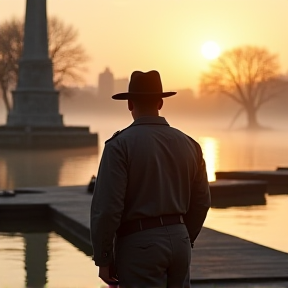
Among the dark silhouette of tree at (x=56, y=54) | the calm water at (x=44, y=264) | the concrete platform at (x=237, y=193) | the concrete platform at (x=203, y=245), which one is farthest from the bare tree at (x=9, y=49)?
the calm water at (x=44, y=264)

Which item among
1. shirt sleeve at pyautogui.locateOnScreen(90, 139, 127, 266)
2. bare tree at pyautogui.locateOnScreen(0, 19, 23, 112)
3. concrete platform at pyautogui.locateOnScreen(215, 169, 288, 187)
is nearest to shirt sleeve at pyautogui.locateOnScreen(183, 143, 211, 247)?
shirt sleeve at pyautogui.locateOnScreen(90, 139, 127, 266)

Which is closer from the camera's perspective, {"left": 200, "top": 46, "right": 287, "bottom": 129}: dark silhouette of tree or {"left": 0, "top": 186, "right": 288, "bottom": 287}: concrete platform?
{"left": 0, "top": 186, "right": 288, "bottom": 287}: concrete platform

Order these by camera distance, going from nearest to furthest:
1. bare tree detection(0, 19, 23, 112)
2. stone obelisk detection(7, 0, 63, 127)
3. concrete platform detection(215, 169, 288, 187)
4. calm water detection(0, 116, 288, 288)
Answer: calm water detection(0, 116, 288, 288)
concrete platform detection(215, 169, 288, 187)
stone obelisk detection(7, 0, 63, 127)
bare tree detection(0, 19, 23, 112)

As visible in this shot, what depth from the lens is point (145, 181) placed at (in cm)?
479

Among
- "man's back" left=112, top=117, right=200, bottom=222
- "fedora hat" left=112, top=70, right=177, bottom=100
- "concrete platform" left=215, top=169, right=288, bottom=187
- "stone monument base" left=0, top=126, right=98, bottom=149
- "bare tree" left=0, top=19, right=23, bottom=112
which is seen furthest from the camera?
"bare tree" left=0, top=19, right=23, bottom=112

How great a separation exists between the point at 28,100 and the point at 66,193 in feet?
102

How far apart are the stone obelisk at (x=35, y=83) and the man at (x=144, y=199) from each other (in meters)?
42.3

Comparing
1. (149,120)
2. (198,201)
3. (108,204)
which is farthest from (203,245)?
(108,204)

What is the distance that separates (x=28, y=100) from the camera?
1934 inches

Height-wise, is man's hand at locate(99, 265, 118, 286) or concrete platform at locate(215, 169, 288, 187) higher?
man's hand at locate(99, 265, 118, 286)

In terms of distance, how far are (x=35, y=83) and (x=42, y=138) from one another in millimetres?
4238

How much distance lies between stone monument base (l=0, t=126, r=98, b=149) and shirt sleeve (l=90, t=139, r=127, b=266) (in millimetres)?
41454

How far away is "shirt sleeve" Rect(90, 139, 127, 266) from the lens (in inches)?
184

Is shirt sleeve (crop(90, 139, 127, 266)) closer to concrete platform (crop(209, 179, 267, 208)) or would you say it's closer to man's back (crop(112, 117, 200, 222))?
man's back (crop(112, 117, 200, 222))
